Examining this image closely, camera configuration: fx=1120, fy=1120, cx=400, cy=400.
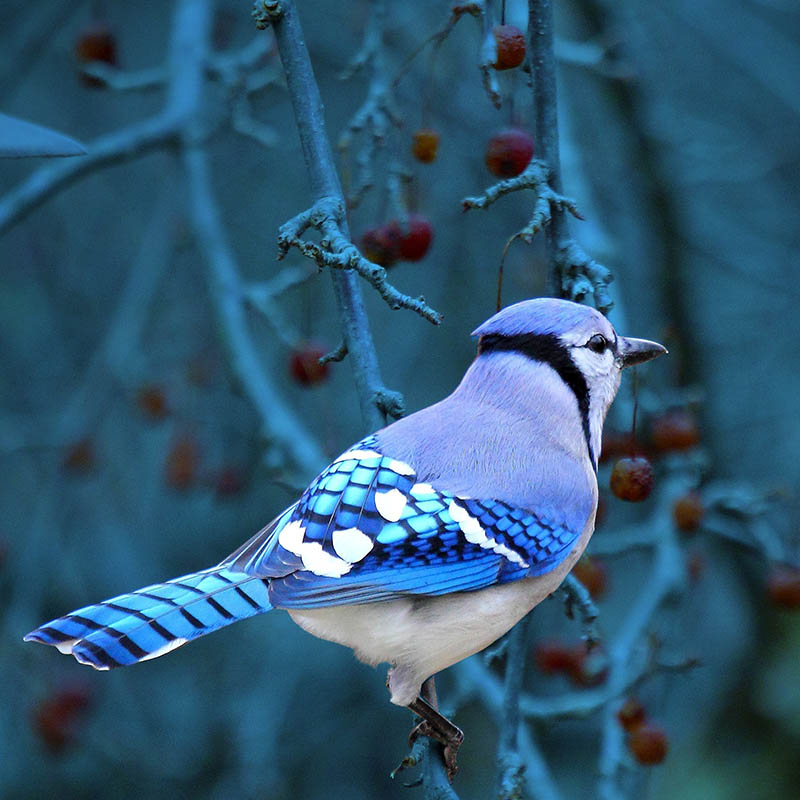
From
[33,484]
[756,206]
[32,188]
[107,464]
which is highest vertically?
[32,188]

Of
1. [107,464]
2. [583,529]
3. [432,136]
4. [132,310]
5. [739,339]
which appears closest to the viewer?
[583,529]

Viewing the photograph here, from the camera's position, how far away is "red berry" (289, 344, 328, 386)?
2271 millimetres

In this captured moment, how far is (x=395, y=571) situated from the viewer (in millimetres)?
1516

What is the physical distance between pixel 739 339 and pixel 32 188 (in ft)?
9.26

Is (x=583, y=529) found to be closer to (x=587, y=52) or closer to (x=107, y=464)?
(x=587, y=52)

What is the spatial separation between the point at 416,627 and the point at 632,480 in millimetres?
451

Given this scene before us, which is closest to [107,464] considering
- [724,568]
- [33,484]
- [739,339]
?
[33,484]

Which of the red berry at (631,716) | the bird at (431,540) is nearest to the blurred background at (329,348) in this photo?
the red berry at (631,716)

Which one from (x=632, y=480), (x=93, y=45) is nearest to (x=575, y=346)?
(x=632, y=480)

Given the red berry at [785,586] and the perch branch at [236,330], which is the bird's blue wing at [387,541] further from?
the red berry at [785,586]

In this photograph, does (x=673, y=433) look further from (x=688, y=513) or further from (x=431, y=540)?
(x=431, y=540)

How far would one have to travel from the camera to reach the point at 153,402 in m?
3.16

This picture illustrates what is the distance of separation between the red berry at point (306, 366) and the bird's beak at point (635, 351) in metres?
0.69

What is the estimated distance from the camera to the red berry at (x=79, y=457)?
299 cm
